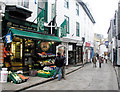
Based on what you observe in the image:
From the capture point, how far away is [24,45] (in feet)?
34.7

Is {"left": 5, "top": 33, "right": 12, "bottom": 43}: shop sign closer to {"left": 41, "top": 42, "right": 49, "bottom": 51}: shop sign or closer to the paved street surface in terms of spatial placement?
the paved street surface

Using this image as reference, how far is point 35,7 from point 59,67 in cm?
568

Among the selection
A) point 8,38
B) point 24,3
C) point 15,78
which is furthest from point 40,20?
point 15,78

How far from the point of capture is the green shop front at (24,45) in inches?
343

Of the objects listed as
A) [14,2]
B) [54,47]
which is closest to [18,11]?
[14,2]

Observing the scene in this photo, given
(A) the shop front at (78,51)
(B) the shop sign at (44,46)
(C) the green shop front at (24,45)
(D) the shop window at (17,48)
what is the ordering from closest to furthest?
(C) the green shop front at (24,45) < (D) the shop window at (17,48) < (B) the shop sign at (44,46) < (A) the shop front at (78,51)

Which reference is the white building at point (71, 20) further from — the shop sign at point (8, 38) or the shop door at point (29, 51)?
the shop sign at point (8, 38)

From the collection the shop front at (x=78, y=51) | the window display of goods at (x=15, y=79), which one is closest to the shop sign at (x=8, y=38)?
the window display of goods at (x=15, y=79)

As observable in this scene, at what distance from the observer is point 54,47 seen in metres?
14.3

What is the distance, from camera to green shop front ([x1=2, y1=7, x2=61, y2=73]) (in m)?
8.72

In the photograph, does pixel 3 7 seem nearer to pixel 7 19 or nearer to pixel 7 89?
pixel 7 19

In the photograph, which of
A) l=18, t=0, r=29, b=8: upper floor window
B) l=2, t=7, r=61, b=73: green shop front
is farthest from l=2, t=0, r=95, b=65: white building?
l=2, t=7, r=61, b=73: green shop front

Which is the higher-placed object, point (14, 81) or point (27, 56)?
point (27, 56)

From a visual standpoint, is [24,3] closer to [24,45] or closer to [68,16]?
[24,45]
